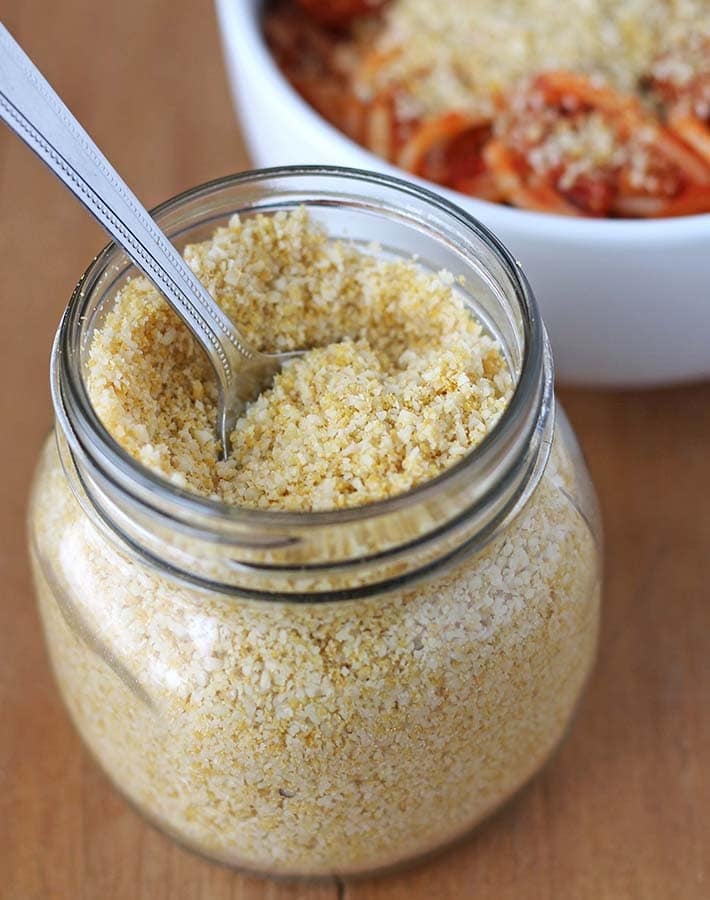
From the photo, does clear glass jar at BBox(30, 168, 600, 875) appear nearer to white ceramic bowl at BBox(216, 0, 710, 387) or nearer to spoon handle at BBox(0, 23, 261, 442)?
spoon handle at BBox(0, 23, 261, 442)

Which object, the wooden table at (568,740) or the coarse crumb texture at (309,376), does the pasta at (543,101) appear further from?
the coarse crumb texture at (309,376)

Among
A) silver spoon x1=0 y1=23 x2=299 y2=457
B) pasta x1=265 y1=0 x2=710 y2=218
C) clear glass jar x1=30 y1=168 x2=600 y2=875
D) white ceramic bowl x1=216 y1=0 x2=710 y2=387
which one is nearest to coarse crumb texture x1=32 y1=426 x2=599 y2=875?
clear glass jar x1=30 y1=168 x2=600 y2=875

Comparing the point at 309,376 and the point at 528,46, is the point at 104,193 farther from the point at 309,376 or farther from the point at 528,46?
the point at 528,46

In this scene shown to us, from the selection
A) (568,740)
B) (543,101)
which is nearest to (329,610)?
(568,740)

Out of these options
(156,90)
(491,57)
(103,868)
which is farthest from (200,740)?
(156,90)

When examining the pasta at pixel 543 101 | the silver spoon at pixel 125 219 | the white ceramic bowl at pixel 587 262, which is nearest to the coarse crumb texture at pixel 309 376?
the silver spoon at pixel 125 219

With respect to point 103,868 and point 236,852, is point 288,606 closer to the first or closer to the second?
point 236,852

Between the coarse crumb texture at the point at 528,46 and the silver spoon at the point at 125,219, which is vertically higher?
the silver spoon at the point at 125,219
